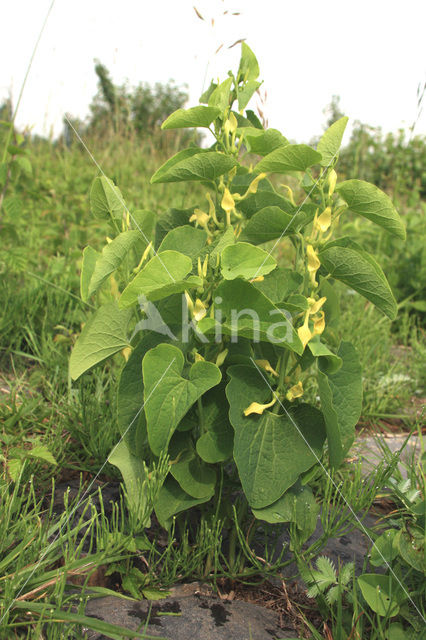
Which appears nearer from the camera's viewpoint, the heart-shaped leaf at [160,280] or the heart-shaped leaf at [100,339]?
the heart-shaped leaf at [160,280]

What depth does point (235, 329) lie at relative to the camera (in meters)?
A: 0.93

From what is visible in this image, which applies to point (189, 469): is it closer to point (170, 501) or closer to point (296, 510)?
point (170, 501)

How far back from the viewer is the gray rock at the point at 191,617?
38.9 inches

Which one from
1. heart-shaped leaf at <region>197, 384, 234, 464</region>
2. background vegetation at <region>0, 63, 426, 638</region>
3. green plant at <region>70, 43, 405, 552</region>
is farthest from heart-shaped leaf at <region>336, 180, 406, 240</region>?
background vegetation at <region>0, 63, 426, 638</region>

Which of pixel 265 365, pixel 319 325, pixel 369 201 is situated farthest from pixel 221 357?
pixel 369 201

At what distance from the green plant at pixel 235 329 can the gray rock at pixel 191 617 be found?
0.53ft

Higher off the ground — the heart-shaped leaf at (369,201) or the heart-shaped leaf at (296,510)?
the heart-shaped leaf at (369,201)

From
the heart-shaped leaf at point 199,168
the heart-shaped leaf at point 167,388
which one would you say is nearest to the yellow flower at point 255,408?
the heart-shaped leaf at point 167,388

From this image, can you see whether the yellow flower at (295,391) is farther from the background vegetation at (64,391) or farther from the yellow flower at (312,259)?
the background vegetation at (64,391)

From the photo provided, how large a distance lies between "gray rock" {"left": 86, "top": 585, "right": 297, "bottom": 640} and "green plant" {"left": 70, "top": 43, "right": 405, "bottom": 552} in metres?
0.16

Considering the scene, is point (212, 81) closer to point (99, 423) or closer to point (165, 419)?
point (165, 419)

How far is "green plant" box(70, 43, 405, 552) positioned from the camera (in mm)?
957

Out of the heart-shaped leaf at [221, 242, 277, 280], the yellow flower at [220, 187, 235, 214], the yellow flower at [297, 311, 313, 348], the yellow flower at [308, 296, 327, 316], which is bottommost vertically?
the yellow flower at [297, 311, 313, 348]

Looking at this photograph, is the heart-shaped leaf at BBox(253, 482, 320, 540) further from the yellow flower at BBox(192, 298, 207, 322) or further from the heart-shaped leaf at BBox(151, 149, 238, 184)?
the heart-shaped leaf at BBox(151, 149, 238, 184)
